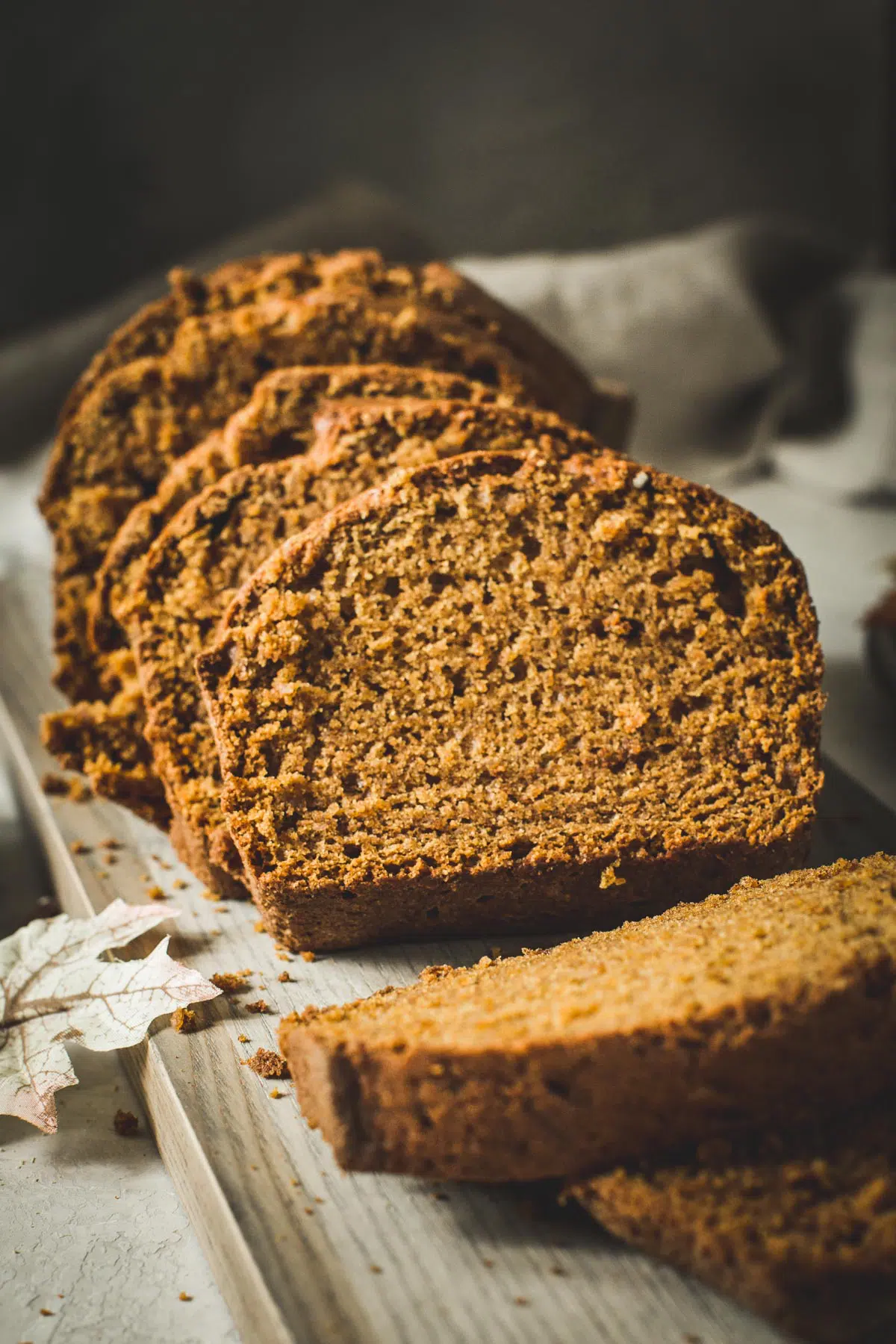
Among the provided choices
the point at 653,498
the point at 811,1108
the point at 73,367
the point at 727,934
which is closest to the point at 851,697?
the point at 653,498

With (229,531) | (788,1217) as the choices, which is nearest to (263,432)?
(229,531)

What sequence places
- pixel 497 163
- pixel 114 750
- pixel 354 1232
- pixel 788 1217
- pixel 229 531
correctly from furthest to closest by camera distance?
Answer: pixel 497 163
pixel 114 750
pixel 229 531
pixel 354 1232
pixel 788 1217

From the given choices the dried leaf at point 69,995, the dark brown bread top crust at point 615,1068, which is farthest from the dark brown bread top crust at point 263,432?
the dark brown bread top crust at point 615,1068

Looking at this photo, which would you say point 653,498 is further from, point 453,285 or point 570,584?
point 453,285

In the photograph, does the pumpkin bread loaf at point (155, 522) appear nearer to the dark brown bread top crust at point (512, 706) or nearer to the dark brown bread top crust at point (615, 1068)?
the dark brown bread top crust at point (512, 706)

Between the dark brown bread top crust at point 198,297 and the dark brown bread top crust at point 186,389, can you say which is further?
the dark brown bread top crust at point 198,297

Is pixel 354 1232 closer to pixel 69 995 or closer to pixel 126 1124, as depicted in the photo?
pixel 126 1124

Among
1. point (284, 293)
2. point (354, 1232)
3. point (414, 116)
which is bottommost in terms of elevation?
point (354, 1232)
